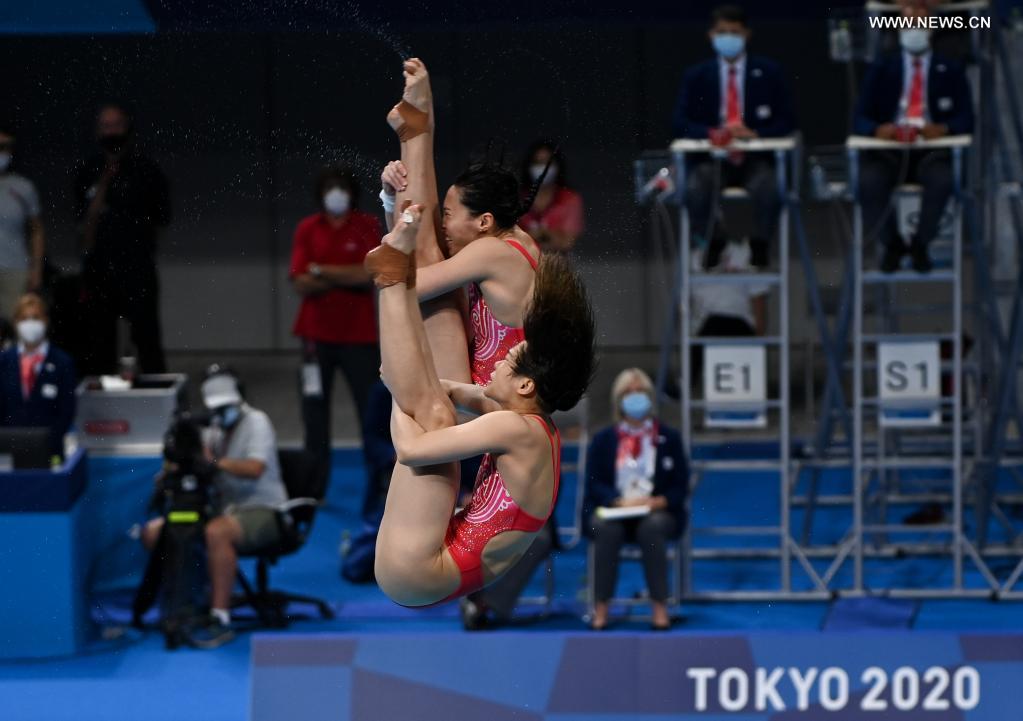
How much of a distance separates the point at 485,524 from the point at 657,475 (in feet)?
11.5

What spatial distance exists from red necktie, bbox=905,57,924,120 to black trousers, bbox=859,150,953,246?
186mm

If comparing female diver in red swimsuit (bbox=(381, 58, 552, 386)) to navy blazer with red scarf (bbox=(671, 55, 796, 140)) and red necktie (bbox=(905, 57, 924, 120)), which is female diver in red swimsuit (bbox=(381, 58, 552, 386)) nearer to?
navy blazer with red scarf (bbox=(671, 55, 796, 140))

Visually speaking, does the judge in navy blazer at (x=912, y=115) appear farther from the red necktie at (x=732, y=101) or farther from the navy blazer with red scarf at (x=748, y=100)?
the red necktie at (x=732, y=101)

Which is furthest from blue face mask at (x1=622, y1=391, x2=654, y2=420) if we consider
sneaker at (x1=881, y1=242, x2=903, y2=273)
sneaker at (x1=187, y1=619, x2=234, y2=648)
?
sneaker at (x1=187, y1=619, x2=234, y2=648)

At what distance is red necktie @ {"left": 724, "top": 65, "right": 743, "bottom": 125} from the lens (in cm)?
727

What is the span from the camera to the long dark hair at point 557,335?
3906mm

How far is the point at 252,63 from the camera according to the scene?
455 centimetres

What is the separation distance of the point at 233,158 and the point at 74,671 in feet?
11.6

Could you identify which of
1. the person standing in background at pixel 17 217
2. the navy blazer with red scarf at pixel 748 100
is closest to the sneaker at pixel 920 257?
the navy blazer with red scarf at pixel 748 100

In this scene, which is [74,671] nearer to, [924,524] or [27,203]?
[27,203]

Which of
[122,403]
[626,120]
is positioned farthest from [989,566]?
[626,120]

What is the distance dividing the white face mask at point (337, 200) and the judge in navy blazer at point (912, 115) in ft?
9.82

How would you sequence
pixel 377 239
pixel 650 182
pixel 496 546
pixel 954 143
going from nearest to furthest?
pixel 496 546 → pixel 377 239 → pixel 650 182 → pixel 954 143

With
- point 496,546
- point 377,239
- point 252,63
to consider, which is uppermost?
point 252,63
